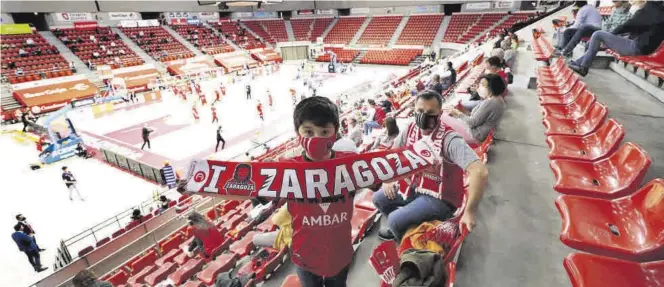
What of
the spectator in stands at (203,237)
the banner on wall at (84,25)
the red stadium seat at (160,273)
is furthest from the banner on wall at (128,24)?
the spectator in stands at (203,237)

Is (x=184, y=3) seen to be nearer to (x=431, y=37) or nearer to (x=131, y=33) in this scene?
(x=131, y=33)

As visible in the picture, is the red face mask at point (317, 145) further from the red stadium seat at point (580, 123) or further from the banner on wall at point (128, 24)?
the banner on wall at point (128, 24)

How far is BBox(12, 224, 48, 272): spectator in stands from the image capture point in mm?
5750

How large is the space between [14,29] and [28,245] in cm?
2638

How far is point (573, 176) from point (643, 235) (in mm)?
807

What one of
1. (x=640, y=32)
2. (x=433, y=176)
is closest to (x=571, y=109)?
(x=640, y=32)

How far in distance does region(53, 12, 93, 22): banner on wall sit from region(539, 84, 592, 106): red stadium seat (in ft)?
113

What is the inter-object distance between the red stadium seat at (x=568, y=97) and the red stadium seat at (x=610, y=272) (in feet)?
11.0

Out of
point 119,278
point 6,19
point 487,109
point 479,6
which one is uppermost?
point 6,19

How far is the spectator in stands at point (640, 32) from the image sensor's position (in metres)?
3.59

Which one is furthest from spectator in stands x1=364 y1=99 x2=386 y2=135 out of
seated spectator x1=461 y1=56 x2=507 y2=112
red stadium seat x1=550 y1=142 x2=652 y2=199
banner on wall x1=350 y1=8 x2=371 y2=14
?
banner on wall x1=350 y1=8 x2=371 y2=14

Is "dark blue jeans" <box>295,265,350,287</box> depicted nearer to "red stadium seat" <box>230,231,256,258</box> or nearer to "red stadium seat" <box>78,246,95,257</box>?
"red stadium seat" <box>230,231,256,258</box>

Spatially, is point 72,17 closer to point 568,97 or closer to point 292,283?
point 292,283

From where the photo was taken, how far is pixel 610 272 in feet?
5.65
